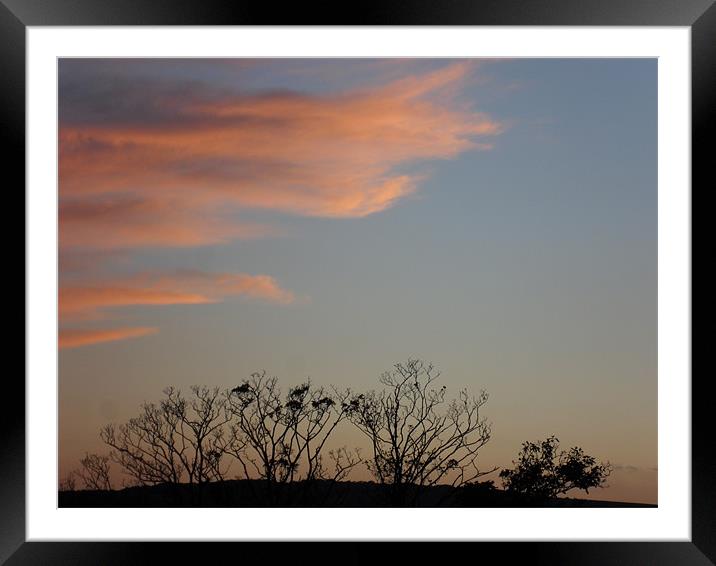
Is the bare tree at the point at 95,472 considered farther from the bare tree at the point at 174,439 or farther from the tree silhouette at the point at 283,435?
the tree silhouette at the point at 283,435

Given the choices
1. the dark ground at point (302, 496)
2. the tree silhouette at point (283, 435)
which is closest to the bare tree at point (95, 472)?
the dark ground at point (302, 496)

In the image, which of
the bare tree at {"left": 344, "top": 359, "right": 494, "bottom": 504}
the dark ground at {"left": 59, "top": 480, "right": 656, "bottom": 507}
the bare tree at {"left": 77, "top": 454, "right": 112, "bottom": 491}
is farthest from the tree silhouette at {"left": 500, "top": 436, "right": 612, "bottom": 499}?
the bare tree at {"left": 77, "top": 454, "right": 112, "bottom": 491}

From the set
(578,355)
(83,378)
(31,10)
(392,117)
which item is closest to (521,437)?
(578,355)

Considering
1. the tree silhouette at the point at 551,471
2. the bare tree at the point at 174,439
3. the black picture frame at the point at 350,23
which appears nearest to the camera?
the black picture frame at the point at 350,23

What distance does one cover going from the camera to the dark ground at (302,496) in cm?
468

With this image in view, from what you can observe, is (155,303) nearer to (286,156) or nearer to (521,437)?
(286,156)

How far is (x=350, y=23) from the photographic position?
86.6 inches

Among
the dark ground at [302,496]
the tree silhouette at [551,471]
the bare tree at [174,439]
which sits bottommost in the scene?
the dark ground at [302,496]

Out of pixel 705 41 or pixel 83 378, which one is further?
pixel 83 378

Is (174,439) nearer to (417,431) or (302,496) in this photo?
(302,496)

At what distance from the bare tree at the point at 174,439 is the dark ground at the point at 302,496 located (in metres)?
0.10

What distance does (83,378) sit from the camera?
4770mm

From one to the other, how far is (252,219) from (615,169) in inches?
90.5

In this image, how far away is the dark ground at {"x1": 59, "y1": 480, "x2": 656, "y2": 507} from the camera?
15.3ft
